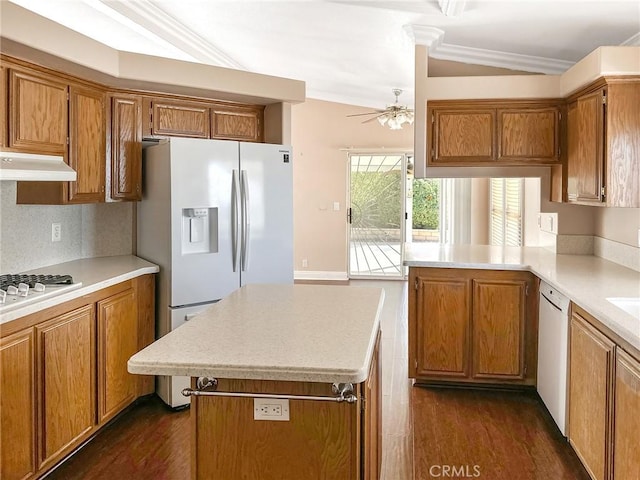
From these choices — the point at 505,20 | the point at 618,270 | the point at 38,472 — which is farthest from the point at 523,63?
the point at 38,472

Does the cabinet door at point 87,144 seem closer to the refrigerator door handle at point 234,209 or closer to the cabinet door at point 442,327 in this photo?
the refrigerator door handle at point 234,209

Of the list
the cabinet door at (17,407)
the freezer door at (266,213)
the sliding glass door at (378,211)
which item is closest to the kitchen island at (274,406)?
the cabinet door at (17,407)

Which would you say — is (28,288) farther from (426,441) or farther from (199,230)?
(426,441)

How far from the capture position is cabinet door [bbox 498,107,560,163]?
13.6 ft

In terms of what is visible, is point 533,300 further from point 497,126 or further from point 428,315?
point 497,126

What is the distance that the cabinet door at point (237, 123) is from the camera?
4.21 metres

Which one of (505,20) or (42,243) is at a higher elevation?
(505,20)

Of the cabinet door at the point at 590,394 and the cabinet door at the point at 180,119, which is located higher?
the cabinet door at the point at 180,119

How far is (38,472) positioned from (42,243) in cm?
141

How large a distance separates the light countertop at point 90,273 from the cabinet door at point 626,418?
2412 mm

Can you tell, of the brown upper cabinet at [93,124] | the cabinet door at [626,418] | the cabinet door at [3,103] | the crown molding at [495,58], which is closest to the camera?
the cabinet door at [626,418]

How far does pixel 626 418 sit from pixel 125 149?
10.4 ft

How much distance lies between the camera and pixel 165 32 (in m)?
4.59

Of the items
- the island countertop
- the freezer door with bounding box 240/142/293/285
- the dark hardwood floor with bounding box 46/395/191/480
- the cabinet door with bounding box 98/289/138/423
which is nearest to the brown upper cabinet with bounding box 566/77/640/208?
the island countertop
